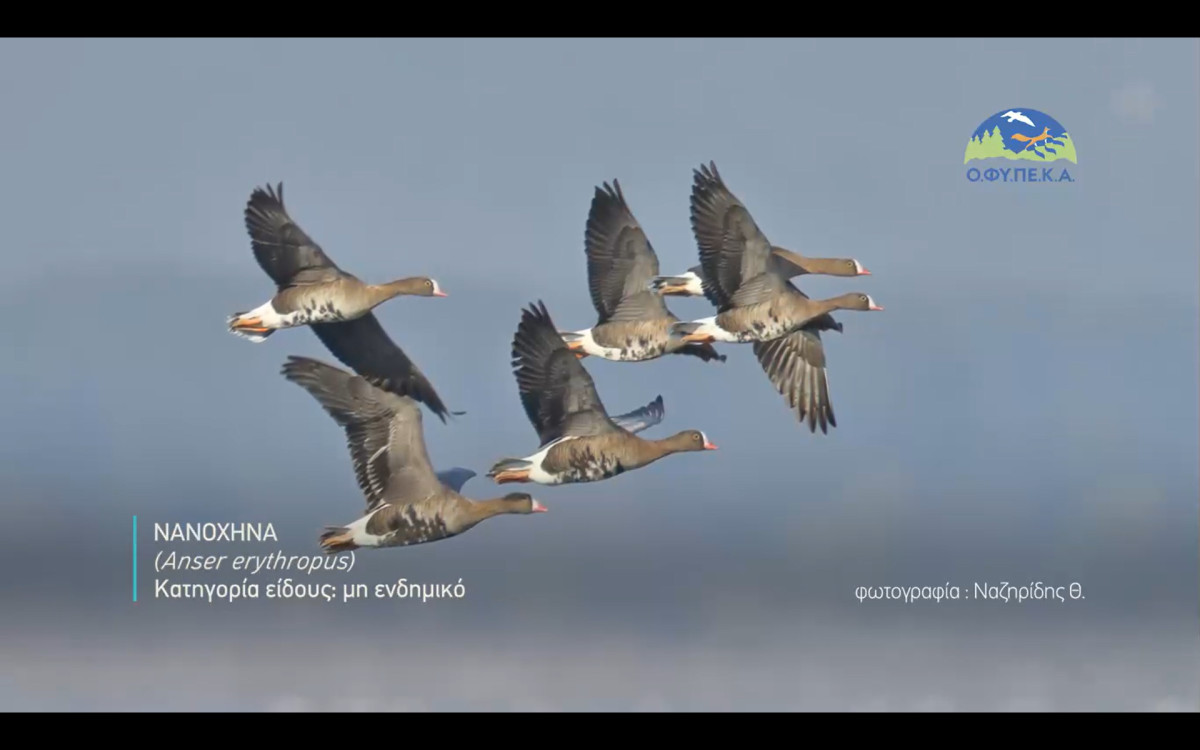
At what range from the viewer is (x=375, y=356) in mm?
21250

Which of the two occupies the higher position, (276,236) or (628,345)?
(276,236)

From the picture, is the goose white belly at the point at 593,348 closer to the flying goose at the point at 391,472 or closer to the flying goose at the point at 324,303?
the flying goose at the point at 324,303

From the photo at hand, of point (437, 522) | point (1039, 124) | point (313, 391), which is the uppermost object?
point (1039, 124)

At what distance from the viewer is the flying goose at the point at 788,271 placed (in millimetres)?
21641

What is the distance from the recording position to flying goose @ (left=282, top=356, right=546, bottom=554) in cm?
2086

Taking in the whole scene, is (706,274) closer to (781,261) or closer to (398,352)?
(781,261)

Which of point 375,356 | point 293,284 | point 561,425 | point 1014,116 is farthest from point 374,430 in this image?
point 1014,116

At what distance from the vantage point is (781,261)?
21375 mm

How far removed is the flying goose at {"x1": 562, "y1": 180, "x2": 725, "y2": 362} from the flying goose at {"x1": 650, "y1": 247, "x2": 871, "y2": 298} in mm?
180

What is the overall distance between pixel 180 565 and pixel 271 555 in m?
1.03

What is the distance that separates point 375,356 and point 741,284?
357 centimetres

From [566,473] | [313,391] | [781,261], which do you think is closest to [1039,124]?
[781,261]

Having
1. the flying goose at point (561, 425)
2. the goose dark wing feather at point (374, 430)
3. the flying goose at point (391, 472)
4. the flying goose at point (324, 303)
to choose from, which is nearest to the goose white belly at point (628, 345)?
the flying goose at point (561, 425)

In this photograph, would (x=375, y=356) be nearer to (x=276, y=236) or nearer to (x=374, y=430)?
(x=374, y=430)
